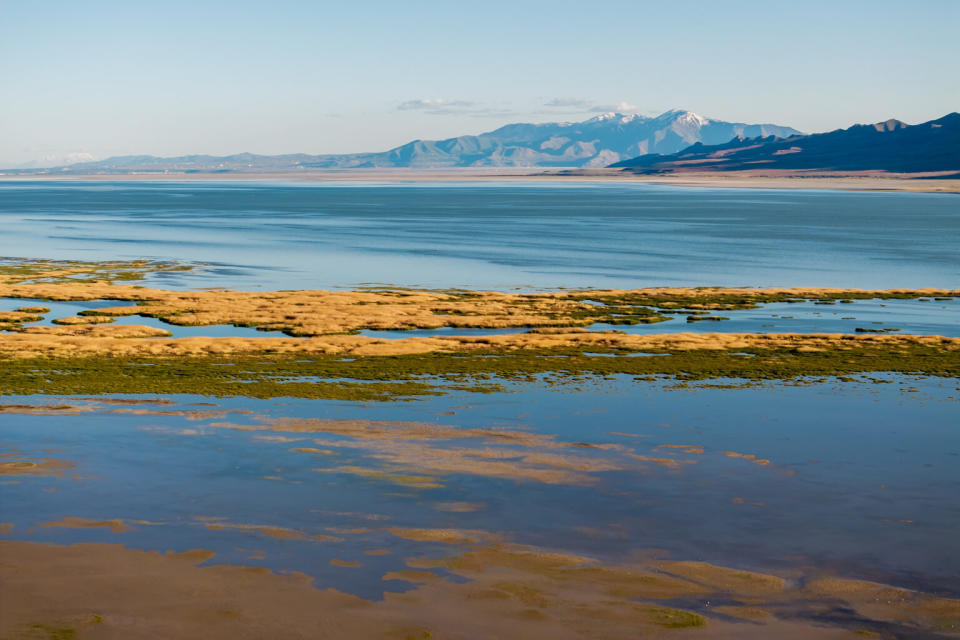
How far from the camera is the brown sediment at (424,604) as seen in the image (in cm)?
1717

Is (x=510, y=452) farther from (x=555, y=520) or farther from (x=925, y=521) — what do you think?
(x=925, y=521)

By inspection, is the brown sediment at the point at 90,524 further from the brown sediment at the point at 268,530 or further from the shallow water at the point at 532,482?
the brown sediment at the point at 268,530

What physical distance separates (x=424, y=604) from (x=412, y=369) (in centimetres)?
2256

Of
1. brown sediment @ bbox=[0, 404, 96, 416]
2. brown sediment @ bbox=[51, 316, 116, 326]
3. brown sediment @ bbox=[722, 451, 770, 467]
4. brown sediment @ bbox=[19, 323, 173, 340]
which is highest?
brown sediment @ bbox=[51, 316, 116, 326]

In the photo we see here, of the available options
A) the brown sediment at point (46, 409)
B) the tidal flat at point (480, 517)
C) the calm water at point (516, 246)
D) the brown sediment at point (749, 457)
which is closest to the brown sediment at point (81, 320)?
the tidal flat at point (480, 517)

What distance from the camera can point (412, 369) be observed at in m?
40.5

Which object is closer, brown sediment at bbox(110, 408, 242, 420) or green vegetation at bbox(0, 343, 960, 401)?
brown sediment at bbox(110, 408, 242, 420)

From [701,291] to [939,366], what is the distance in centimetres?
2783

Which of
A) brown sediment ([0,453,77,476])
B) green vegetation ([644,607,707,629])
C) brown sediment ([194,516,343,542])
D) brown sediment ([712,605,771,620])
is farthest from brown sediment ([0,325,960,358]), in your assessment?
brown sediment ([712,605,771,620])

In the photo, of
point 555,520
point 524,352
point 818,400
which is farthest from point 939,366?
point 555,520

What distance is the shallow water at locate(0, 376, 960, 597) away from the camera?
21.2 m

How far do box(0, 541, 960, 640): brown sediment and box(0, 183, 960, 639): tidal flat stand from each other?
60 mm

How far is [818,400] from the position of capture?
117 ft

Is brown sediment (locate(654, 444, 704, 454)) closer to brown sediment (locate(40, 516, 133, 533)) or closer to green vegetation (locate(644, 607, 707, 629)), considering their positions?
green vegetation (locate(644, 607, 707, 629))
